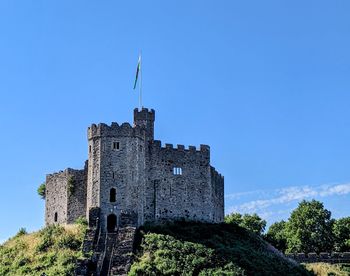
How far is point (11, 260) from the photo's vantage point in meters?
62.8

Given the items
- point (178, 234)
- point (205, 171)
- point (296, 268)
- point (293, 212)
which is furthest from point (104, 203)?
point (293, 212)

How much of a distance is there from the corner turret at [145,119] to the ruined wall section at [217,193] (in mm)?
8054

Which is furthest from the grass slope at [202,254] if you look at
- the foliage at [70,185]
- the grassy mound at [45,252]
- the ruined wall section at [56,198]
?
the ruined wall section at [56,198]

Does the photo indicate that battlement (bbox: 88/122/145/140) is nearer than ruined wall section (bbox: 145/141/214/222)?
Yes

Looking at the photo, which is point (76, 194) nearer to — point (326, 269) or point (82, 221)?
point (82, 221)

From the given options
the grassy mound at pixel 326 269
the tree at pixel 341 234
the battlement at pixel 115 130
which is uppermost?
the battlement at pixel 115 130

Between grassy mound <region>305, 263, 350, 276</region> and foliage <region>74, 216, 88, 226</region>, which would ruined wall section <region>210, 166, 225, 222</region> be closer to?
grassy mound <region>305, 263, 350, 276</region>

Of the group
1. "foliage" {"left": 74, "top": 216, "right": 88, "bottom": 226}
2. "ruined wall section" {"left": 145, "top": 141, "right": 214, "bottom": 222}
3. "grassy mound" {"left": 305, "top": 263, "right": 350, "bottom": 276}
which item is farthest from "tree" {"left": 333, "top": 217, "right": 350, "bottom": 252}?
"foliage" {"left": 74, "top": 216, "right": 88, "bottom": 226}

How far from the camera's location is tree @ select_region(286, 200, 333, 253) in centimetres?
9212

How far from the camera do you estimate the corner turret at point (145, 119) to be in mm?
71812

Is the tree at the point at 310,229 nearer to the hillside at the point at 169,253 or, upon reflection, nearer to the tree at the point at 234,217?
the tree at the point at 234,217

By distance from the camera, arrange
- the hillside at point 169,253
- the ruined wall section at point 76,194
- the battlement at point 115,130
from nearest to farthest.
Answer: the hillside at point 169,253, the battlement at point 115,130, the ruined wall section at point 76,194

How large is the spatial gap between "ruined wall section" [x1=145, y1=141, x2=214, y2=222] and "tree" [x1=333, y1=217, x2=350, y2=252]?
2519cm

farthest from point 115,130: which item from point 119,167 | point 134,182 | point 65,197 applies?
point 65,197
